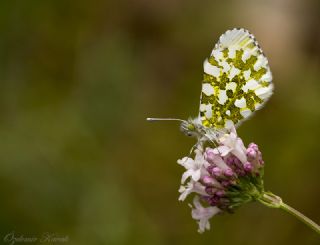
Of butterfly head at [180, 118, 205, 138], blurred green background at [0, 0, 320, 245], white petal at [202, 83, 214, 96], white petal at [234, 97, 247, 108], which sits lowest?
blurred green background at [0, 0, 320, 245]

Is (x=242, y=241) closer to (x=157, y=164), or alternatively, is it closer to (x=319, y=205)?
(x=319, y=205)

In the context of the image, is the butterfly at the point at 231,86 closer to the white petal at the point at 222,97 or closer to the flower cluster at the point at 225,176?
the white petal at the point at 222,97

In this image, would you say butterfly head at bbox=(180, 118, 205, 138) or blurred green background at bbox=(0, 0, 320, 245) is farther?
blurred green background at bbox=(0, 0, 320, 245)

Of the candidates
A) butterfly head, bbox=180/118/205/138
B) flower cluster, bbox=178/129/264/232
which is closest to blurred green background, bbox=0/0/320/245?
butterfly head, bbox=180/118/205/138

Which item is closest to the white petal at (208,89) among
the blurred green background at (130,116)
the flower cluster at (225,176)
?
the flower cluster at (225,176)

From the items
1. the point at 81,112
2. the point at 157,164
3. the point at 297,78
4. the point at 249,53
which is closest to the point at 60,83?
the point at 81,112

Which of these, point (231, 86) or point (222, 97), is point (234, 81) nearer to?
point (231, 86)

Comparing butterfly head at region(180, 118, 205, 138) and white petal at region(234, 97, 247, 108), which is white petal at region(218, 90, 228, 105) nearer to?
white petal at region(234, 97, 247, 108)
